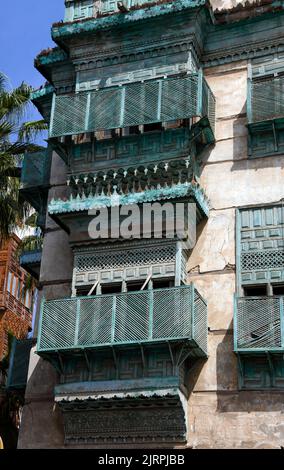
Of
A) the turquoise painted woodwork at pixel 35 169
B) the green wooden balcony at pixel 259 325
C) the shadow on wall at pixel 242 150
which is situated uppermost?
the turquoise painted woodwork at pixel 35 169

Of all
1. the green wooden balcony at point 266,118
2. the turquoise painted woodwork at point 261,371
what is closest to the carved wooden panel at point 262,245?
the green wooden balcony at point 266,118

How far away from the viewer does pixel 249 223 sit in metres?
14.9

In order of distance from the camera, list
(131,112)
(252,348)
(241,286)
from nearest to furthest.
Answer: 1. (252,348)
2. (241,286)
3. (131,112)

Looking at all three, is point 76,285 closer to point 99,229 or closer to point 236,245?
point 99,229

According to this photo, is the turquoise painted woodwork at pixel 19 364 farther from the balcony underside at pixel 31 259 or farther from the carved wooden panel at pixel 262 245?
the carved wooden panel at pixel 262 245

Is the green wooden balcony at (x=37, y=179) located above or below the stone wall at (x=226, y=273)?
above

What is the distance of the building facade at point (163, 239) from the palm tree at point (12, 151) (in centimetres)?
108

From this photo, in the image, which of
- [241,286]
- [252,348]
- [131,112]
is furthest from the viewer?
[131,112]

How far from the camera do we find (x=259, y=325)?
1358cm

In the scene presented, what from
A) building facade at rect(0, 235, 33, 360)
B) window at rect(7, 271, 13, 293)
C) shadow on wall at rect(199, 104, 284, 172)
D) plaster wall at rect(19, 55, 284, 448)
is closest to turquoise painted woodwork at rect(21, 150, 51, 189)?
plaster wall at rect(19, 55, 284, 448)

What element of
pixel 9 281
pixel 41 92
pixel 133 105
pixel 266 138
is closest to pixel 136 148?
pixel 133 105

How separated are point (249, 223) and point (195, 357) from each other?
8.79 feet

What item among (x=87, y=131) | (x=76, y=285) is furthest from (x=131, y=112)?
(x=76, y=285)

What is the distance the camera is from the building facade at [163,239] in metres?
13.7
